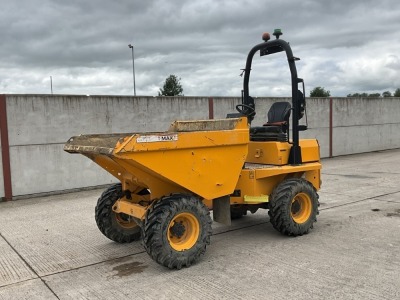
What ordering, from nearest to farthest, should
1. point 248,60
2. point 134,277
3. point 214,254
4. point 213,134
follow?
point 134,277 < point 213,134 < point 214,254 < point 248,60

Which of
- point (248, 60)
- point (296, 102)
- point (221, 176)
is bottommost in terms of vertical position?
point (221, 176)

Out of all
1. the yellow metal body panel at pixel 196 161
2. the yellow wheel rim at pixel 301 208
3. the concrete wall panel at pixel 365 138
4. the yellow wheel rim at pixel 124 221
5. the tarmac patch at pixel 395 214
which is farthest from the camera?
the concrete wall panel at pixel 365 138

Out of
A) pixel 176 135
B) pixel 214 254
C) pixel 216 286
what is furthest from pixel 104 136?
pixel 216 286

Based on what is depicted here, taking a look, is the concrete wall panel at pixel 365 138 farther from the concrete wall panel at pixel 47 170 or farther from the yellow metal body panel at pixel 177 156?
the yellow metal body panel at pixel 177 156

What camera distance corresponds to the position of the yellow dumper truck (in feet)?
13.9

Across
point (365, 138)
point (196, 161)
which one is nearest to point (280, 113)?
point (196, 161)

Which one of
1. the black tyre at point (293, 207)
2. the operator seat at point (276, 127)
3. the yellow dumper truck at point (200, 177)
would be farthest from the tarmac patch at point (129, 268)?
the operator seat at point (276, 127)

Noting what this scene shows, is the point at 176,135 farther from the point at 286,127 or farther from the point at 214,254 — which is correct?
the point at 286,127

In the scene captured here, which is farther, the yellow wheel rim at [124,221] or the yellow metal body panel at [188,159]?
the yellow wheel rim at [124,221]

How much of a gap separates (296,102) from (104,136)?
8.12 feet

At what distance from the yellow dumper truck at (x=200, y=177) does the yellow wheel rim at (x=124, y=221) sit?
1cm

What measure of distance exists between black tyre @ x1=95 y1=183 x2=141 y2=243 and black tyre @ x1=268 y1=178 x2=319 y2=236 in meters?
1.82

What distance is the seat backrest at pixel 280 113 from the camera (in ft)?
18.4

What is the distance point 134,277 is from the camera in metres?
4.25
